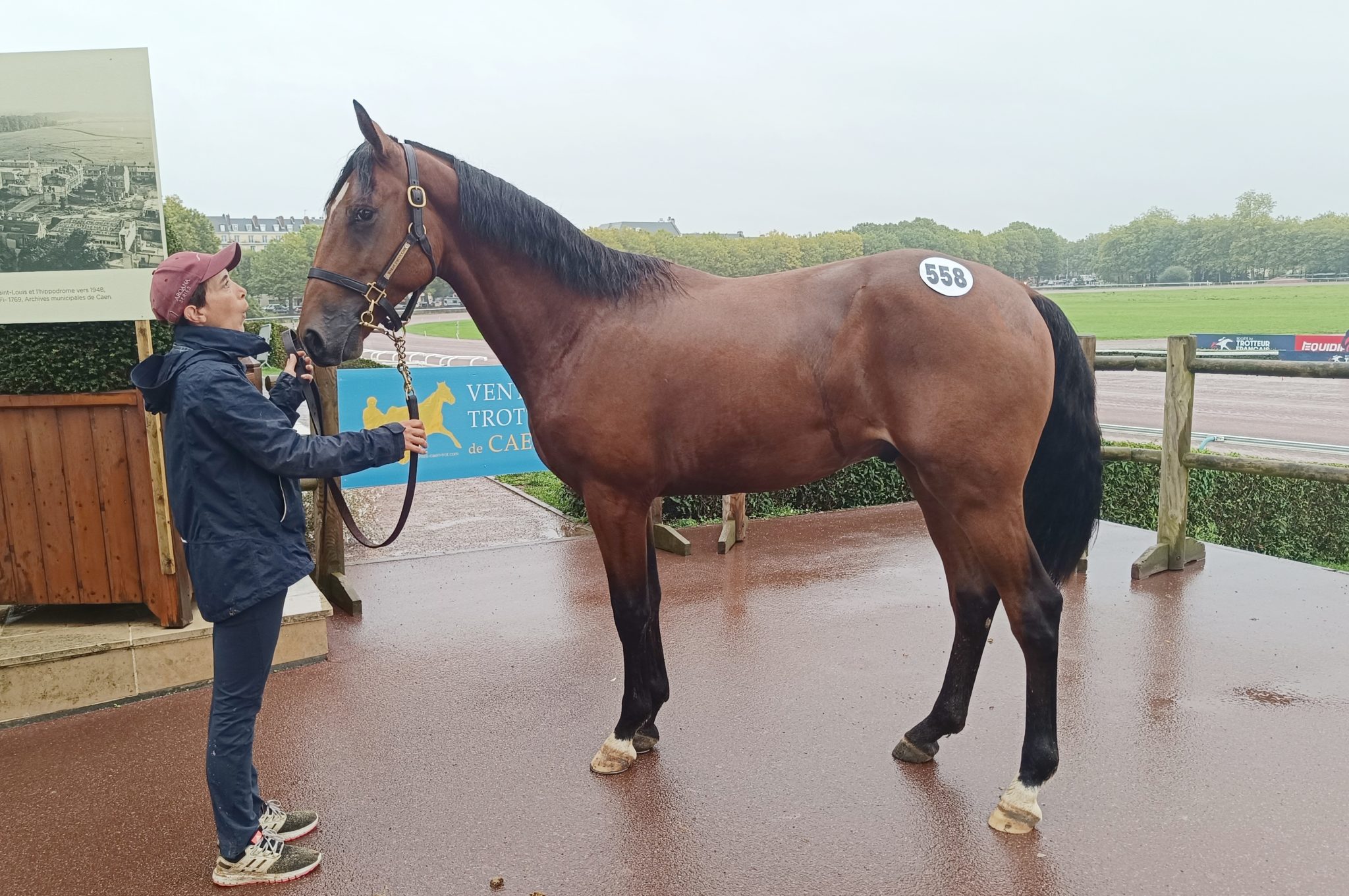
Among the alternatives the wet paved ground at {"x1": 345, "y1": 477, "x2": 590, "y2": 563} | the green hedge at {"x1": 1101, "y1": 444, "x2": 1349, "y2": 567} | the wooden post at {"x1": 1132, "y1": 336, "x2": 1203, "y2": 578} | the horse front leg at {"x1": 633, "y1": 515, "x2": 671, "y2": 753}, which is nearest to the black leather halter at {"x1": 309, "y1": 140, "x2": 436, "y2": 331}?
the horse front leg at {"x1": 633, "y1": 515, "x2": 671, "y2": 753}

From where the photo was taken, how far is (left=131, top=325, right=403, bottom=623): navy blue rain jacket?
216 cm

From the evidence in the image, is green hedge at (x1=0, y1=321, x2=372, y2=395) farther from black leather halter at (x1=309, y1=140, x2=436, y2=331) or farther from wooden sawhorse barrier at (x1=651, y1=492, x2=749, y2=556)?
wooden sawhorse barrier at (x1=651, y1=492, x2=749, y2=556)

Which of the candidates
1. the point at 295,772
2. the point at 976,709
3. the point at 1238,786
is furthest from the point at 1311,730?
the point at 295,772

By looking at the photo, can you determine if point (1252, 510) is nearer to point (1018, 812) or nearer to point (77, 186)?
point (1018, 812)

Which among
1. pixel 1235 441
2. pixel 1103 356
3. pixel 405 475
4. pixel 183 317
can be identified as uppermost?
pixel 183 317

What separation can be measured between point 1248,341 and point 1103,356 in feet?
85.1

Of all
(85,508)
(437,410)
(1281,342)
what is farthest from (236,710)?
(1281,342)

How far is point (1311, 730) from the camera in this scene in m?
3.15

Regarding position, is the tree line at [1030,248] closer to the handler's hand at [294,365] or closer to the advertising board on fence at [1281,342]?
the handler's hand at [294,365]

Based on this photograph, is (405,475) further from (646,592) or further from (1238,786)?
(1238,786)

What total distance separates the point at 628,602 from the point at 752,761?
75 cm

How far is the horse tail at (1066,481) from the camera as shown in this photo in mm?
3000

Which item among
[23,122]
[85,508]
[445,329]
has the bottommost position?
[85,508]

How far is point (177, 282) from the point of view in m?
2.20
